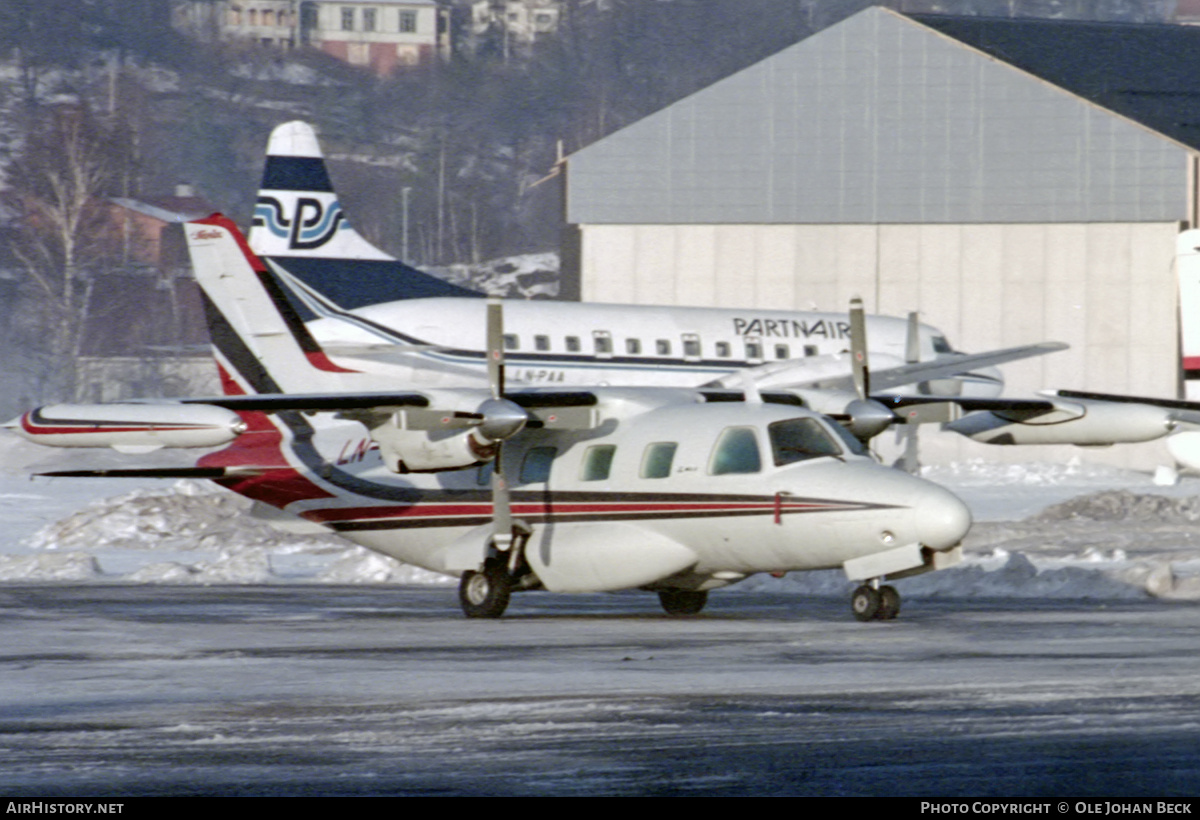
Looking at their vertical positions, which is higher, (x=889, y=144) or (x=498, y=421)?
(x=889, y=144)

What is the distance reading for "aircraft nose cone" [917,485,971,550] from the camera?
59.9ft

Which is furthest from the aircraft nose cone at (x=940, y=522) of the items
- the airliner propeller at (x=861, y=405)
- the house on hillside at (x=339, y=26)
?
the house on hillside at (x=339, y=26)

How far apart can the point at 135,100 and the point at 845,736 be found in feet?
435

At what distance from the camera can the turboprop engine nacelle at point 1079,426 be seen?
24000 millimetres

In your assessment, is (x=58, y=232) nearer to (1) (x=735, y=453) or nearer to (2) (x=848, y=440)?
(1) (x=735, y=453)

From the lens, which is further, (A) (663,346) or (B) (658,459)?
(A) (663,346)

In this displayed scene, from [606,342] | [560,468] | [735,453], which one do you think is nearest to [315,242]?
[606,342]

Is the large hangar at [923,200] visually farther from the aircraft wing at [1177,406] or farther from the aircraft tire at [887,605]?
the aircraft tire at [887,605]

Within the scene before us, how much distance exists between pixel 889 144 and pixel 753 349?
16780mm

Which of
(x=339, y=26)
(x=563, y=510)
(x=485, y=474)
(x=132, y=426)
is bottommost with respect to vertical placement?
(x=563, y=510)

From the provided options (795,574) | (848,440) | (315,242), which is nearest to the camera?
(848,440)

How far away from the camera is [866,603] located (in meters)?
19.3

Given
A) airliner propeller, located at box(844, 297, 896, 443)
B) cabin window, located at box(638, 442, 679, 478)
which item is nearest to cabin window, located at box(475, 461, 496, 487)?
cabin window, located at box(638, 442, 679, 478)

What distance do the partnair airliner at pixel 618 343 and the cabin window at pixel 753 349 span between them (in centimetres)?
2
